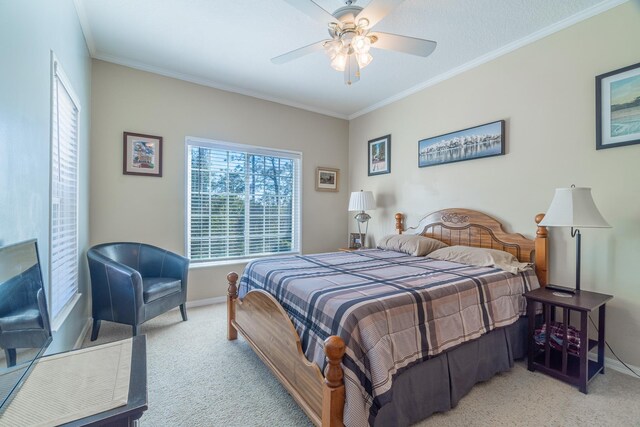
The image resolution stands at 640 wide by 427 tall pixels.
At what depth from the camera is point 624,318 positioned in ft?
7.07

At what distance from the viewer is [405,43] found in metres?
2.04

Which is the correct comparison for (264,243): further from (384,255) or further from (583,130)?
(583,130)

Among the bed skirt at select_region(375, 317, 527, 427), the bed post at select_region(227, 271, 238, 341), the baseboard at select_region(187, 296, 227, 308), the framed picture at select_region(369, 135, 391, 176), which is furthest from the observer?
the framed picture at select_region(369, 135, 391, 176)

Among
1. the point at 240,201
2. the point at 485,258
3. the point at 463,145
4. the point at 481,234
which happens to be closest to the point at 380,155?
the point at 463,145

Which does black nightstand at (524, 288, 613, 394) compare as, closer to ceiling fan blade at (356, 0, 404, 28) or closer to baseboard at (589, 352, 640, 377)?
baseboard at (589, 352, 640, 377)

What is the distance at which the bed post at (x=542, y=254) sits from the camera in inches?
96.1

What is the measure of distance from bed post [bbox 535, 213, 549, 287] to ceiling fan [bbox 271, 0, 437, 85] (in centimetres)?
179

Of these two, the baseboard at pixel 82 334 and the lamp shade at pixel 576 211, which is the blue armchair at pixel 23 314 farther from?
the lamp shade at pixel 576 211

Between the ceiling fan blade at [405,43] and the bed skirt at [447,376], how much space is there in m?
2.03

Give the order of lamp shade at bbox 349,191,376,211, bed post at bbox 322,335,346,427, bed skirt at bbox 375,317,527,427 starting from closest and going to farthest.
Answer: bed post at bbox 322,335,346,427 < bed skirt at bbox 375,317,527,427 < lamp shade at bbox 349,191,376,211

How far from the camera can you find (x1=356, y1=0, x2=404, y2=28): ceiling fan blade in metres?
1.68

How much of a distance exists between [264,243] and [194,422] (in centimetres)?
265

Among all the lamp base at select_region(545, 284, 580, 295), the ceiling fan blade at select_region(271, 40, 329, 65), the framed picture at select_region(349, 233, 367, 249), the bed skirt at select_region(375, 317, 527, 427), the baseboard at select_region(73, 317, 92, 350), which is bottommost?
the baseboard at select_region(73, 317, 92, 350)

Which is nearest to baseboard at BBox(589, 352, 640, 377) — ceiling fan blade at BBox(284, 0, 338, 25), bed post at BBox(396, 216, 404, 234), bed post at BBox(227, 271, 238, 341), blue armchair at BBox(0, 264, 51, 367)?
bed post at BBox(396, 216, 404, 234)
